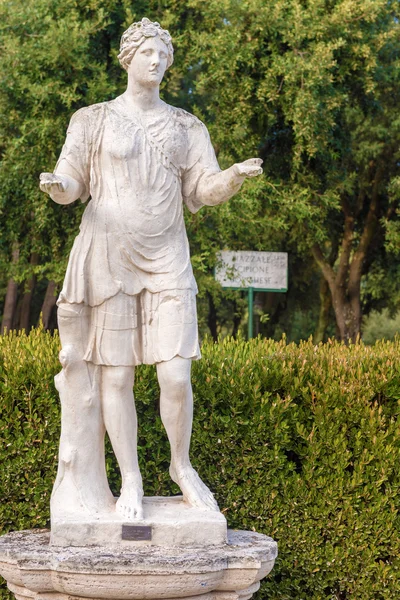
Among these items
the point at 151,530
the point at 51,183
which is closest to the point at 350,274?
the point at 151,530

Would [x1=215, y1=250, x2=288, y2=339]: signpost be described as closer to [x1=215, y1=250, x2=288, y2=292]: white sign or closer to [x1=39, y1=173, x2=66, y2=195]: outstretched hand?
[x1=215, y1=250, x2=288, y2=292]: white sign

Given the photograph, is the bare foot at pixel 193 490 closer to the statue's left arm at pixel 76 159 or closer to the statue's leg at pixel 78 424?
the statue's leg at pixel 78 424

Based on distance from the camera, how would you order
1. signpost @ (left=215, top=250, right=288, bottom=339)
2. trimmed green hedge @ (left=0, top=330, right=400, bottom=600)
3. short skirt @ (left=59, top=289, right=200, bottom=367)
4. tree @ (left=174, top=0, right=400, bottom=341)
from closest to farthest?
short skirt @ (left=59, top=289, right=200, bottom=367) < trimmed green hedge @ (left=0, top=330, right=400, bottom=600) < signpost @ (left=215, top=250, right=288, bottom=339) < tree @ (left=174, top=0, right=400, bottom=341)

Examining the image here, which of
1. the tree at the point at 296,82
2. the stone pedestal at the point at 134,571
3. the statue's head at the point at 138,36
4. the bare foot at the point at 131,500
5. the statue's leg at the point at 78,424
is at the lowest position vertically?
the stone pedestal at the point at 134,571

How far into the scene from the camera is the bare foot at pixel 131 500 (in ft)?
17.7

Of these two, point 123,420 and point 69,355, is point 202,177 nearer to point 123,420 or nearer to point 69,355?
point 69,355

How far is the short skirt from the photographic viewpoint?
5.44 m

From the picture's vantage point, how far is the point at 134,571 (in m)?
5.00

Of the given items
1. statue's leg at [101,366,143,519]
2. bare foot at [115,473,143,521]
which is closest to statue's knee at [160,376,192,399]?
statue's leg at [101,366,143,519]

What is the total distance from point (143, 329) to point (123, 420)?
1.76 ft

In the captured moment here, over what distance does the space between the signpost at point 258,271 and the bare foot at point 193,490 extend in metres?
7.74

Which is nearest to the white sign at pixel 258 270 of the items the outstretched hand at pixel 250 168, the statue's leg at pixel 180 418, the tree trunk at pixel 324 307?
the tree trunk at pixel 324 307

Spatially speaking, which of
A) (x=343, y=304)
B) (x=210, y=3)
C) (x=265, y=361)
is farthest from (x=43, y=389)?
(x=343, y=304)

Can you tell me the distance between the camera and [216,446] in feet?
22.6
